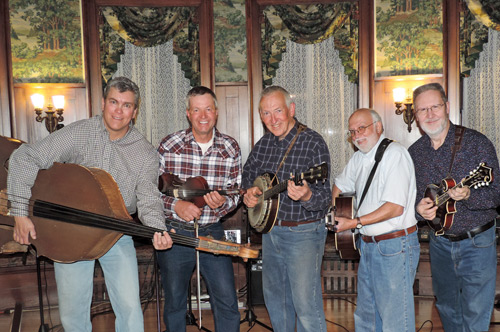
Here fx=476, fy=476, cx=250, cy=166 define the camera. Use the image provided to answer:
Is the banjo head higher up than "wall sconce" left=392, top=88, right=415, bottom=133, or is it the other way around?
"wall sconce" left=392, top=88, right=415, bottom=133

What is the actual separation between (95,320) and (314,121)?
360cm

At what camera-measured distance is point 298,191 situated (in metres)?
2.87

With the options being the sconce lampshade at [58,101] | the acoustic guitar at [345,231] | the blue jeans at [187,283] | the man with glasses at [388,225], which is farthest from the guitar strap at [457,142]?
the sconce lampshade at [58,101]

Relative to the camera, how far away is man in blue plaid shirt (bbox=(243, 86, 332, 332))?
119 inches

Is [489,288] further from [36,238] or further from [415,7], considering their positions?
[415,7]

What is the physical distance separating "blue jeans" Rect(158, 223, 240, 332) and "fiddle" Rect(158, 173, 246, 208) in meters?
0.23

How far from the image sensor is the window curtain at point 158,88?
6.23 m

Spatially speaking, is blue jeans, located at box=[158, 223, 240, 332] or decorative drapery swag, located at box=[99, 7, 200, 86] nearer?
blue jeans, located at box=[158, 223, 240, 332]

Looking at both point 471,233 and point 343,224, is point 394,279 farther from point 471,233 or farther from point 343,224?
point 471,233

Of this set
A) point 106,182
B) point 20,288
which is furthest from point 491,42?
point 20,288

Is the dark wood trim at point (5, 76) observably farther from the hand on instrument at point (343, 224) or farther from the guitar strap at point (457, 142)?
the guitar strap at point (457, 142)

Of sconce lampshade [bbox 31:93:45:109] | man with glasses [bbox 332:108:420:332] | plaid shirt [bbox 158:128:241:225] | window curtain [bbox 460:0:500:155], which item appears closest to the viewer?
man with glasses [bbox 332:108:420:332]

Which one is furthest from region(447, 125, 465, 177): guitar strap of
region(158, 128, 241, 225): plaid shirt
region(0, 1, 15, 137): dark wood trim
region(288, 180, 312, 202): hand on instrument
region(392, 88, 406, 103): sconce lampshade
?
region(0, 1, 15, 137): dark wood trim

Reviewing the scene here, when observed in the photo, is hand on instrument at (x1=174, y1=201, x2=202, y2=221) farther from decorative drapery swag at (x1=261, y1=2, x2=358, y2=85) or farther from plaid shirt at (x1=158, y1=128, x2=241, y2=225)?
decorative drapery swag at (x1=261, y1=2, x2=358, y2=85)
